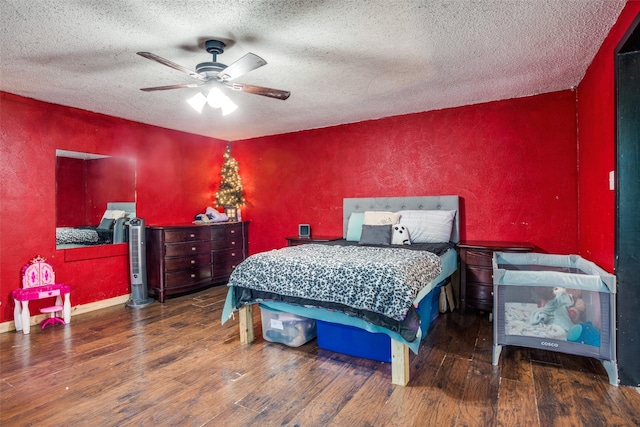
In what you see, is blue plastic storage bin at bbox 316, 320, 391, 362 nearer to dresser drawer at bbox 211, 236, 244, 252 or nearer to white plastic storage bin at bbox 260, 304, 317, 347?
white plastic storage bin at bbox 260, 304, 317, 347

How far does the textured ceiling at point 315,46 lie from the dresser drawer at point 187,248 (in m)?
→ 1.82

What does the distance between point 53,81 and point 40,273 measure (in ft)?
6.57

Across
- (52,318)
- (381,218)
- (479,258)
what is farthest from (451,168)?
(52,318)

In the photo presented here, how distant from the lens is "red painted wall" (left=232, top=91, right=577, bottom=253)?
3.83m

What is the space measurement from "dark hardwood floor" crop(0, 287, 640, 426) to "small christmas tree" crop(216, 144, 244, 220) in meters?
2.90

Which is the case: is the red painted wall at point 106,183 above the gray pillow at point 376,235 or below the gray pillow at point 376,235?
above

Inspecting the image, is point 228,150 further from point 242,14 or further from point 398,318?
point 398,318

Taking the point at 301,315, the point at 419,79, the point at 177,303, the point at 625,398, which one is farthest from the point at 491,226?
the point at 177,303

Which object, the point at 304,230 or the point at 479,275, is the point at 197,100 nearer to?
the point at 304,230

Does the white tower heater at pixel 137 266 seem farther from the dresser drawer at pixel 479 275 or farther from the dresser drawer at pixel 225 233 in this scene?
the dresser drawer at pixel 479 275

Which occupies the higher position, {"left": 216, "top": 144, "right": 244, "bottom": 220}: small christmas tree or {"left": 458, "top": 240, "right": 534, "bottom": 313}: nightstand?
{"left": 216, "top": 144, "right": 244, "bottom": 220}: small christmas tree

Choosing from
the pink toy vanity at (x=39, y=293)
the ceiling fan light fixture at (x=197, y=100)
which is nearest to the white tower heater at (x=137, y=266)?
the pink toy vanity at (x=39, y=293)

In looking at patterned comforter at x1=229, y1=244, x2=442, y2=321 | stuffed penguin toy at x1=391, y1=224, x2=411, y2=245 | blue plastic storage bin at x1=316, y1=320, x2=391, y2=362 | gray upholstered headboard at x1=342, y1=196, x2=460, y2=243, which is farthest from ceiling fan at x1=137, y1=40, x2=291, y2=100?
gray upholstered headboard at x1=342, y1=196, x2=460, y2=243

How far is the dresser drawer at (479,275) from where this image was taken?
3.62 metres
